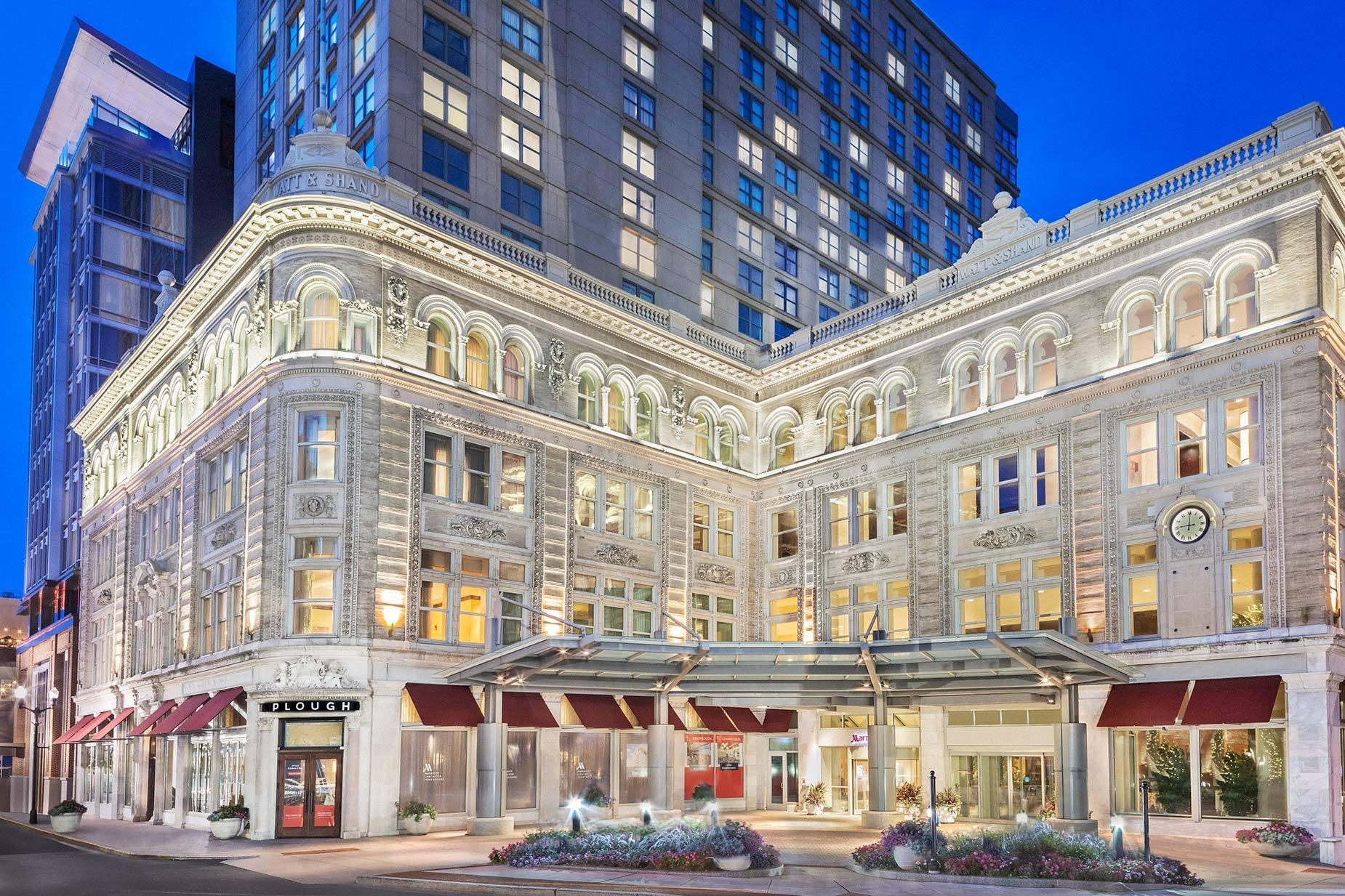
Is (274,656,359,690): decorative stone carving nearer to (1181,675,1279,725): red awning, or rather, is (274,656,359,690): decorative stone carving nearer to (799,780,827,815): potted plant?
(799,780,827,815): potted plant

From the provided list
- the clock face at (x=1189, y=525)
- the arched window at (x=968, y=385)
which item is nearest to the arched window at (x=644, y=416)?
the arched window at (x=968, y=385)

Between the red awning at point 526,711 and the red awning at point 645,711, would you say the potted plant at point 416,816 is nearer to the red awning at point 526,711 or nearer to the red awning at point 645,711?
the red awning at point 526,711

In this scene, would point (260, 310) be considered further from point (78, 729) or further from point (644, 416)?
point (78, 729)

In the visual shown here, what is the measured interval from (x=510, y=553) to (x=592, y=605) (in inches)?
167

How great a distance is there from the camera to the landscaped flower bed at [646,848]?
2567 cm

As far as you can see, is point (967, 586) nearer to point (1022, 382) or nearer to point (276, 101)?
point (1022, 382)

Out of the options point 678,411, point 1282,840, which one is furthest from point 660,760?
point 678,411

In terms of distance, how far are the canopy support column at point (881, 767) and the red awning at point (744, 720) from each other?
10.6 meters

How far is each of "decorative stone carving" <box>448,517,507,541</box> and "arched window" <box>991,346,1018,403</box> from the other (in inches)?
697

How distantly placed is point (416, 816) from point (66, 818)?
1577cm

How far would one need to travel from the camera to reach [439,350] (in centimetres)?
4072

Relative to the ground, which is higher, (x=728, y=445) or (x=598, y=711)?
(x=728, y=445)

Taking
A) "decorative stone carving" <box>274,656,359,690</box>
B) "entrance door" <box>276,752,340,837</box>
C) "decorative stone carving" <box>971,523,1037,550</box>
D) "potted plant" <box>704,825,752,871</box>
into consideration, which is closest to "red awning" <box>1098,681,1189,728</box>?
"decorative stone carving" <box>971,523,1037,550</box>

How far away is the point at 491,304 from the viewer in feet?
139
